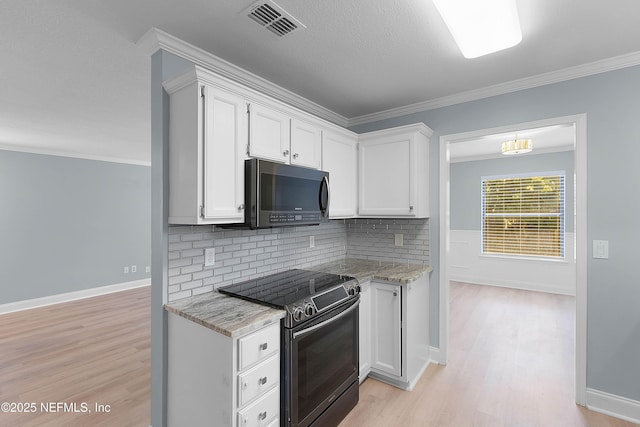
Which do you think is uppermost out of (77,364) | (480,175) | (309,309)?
(480,175)

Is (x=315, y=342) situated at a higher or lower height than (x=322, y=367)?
higher

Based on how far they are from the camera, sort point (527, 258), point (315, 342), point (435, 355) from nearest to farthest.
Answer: point (315, 342) → point (435, 355) → point (527, 258)

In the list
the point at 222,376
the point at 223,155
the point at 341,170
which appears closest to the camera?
the point at 222,376

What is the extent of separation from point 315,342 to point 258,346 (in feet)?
1.52

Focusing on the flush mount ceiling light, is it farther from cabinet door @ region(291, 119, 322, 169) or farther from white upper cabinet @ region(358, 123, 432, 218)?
cabinet door @ region(291, 119, 322, 169)

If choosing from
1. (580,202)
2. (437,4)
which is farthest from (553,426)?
(437,4)

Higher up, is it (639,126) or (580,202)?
(639,126)

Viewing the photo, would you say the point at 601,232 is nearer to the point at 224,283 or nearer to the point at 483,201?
the point at 224,283

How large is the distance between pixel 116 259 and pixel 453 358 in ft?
19.8

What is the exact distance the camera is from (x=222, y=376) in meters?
1.53

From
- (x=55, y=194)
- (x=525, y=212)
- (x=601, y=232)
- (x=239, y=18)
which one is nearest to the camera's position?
(x=239, y=18)

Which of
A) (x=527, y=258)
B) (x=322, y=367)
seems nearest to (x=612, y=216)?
(x=322, y=367)

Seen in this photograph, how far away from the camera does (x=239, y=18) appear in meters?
1.74

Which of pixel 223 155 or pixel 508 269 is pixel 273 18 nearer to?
pixel 223 155
